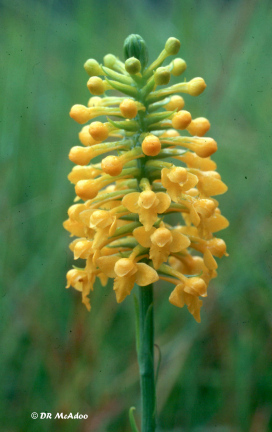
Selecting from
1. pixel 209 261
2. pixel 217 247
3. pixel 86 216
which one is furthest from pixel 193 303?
pixel 86 216

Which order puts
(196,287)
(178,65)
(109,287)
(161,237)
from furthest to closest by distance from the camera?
(109,287), (178,65), (196,287), (161,237)

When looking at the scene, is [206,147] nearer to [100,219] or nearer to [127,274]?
[100,219]

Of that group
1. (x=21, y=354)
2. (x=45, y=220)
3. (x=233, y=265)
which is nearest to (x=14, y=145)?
(x=45, y=220)

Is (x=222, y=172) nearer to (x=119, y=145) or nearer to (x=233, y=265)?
(x=233, y=265)

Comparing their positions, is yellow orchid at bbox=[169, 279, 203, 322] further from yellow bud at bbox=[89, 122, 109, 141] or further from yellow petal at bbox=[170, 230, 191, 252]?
yellow bud at bbox=[89, 122, 109, 141]

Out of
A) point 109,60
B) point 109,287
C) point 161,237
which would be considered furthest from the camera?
point 109,287

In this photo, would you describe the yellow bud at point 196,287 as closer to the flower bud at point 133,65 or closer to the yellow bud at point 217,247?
the yellow bud at point 217,247

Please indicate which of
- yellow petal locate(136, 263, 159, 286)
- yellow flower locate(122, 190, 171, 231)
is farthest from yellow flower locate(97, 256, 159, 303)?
yellow flower locate(122, 190, 171, 231)
